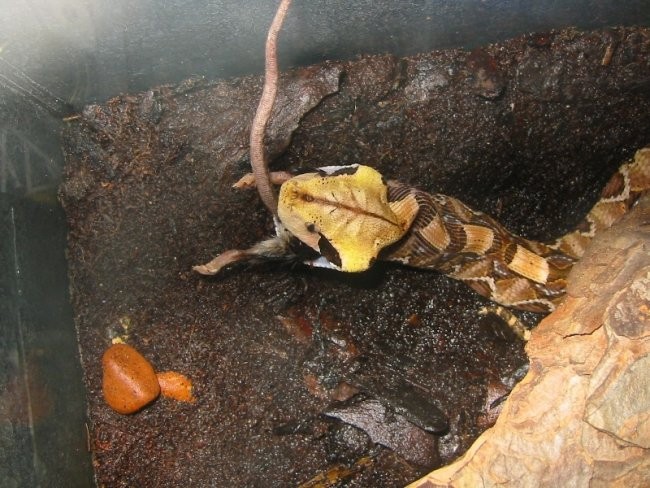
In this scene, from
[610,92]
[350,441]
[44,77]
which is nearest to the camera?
[44,77]

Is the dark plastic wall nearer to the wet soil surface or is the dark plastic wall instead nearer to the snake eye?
the wet soil surface

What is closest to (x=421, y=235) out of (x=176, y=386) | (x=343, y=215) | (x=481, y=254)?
(x=481, y=254)

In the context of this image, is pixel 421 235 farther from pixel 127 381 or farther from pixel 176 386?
pixel 127 381

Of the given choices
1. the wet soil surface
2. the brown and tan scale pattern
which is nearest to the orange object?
the wet soil surface

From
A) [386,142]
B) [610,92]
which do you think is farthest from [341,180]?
[610,92]

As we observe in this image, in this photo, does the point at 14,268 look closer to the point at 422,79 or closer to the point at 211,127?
the point at 211,127

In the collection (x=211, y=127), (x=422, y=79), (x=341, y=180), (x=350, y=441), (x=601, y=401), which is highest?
(x=422, y=79)

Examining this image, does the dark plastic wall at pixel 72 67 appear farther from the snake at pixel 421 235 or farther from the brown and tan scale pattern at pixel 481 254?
the brown and tan scale pattern at pixel 481 254
